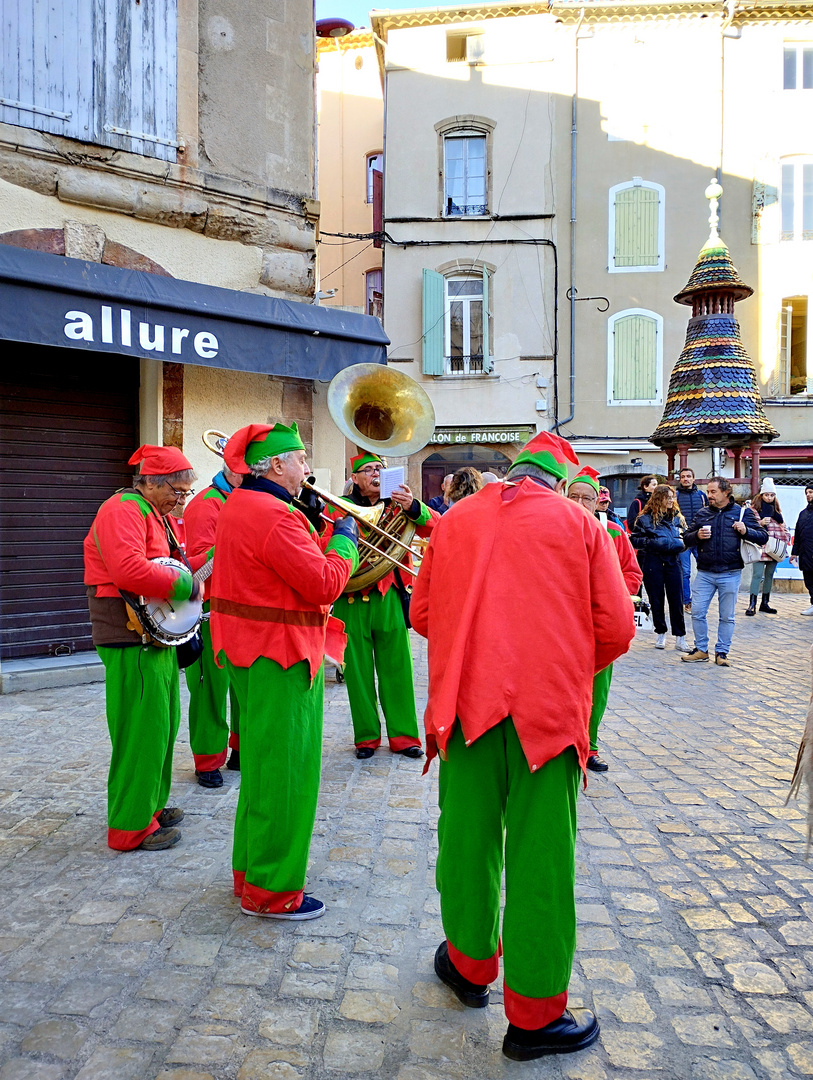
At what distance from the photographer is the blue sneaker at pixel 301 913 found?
10.2 ft

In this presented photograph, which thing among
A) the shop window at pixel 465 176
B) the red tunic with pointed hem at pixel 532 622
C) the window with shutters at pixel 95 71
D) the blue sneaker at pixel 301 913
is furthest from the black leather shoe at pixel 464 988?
the shop window at pixel 465 176

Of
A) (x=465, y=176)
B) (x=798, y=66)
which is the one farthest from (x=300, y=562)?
(x=798, y=66)

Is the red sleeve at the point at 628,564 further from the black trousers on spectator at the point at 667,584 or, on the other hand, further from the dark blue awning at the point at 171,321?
the black trousers on spectator at the point at 667,584

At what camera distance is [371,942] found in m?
2.96

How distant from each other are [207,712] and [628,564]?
2.72 meters

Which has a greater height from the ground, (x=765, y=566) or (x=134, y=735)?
(x=765, y=566)

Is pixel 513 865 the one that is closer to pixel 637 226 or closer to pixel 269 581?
pixel 269 581

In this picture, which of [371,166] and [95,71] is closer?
[95,71]

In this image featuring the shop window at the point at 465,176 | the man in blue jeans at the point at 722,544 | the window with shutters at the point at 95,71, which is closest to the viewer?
the window with shutters at the point at 95,71

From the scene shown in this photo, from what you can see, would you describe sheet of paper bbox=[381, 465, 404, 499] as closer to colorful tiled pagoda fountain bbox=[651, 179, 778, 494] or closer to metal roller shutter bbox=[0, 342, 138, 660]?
metal roller shutter bbox=[0, 342, 138, 660]

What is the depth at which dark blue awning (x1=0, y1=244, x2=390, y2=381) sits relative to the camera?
6.11 meters

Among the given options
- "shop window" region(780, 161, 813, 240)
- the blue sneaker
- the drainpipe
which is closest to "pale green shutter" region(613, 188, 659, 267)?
the drainpipe

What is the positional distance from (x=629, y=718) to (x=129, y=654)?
400cm

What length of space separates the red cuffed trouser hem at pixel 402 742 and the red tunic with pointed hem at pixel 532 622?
2829mm
